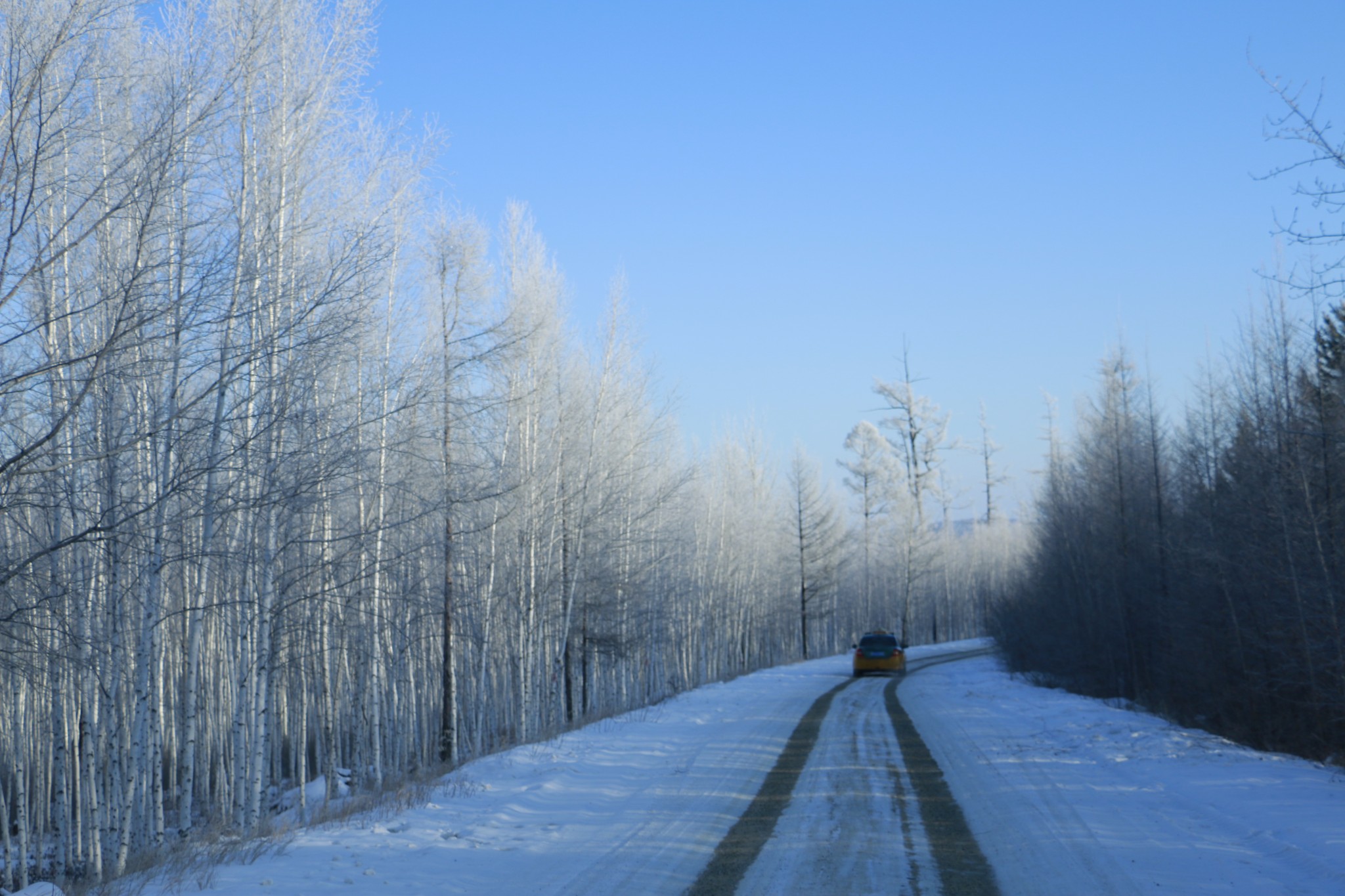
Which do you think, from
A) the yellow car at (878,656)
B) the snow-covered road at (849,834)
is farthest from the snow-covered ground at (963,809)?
the yellow car at (878,656)

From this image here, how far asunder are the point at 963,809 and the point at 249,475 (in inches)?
305

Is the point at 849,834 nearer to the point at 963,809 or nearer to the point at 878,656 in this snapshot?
the point at 963,809

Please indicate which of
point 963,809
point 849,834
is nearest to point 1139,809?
point 963,809

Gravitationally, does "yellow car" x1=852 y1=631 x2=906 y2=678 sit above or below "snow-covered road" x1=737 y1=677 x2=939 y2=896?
below

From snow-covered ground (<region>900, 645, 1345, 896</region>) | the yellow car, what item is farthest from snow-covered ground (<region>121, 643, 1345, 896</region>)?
the yellow car

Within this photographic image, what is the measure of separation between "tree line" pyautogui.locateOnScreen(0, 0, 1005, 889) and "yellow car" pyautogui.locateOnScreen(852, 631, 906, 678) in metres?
6.97

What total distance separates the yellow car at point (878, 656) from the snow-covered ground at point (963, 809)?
588 inches

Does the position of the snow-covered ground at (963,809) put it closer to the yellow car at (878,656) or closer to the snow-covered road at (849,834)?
→ the snow-covered road at (849,834)

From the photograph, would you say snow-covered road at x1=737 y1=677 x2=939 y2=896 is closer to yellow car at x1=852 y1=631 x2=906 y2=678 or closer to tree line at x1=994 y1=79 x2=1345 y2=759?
tree line at x1=994 y1=79 x2=1345 y2=759

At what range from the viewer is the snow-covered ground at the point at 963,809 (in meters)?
6.45

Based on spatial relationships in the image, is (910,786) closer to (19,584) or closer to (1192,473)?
(19,584)

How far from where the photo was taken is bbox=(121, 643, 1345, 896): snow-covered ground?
21.2 ft

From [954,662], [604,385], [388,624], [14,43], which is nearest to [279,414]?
[14,43]

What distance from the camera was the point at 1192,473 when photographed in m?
20.3
